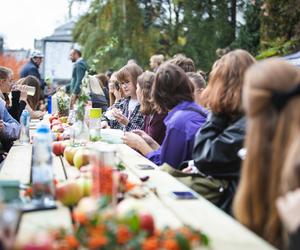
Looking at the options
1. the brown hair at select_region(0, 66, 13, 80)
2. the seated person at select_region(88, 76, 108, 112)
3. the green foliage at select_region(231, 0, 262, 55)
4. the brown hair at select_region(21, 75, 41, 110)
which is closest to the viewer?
the brown hair at select_region(0, 66, 13, 80)

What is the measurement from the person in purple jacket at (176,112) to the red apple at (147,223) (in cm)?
182

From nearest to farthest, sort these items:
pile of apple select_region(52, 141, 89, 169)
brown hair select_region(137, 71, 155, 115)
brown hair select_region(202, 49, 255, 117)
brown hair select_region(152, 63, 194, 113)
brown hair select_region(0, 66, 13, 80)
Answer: brown hair select_region(202, 49, 255, 117) → pile of apple select_region(52, 141, 89, 169) → brown hair select_region(152, 63, 194, 113) → brown hair select_region(137, 71, 155, 115) → brown hair select_region(0, 66, 13, 80)

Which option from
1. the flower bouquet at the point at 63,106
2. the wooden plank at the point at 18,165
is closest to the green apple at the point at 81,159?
the wooden plank at the point at 18,165

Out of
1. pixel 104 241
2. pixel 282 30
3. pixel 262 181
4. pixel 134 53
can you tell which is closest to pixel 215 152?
pixel 262 181

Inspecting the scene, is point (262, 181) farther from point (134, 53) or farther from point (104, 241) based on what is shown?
point (134, 53)

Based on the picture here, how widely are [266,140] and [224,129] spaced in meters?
1.14

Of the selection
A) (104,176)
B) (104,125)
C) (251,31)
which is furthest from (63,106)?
(251,31)

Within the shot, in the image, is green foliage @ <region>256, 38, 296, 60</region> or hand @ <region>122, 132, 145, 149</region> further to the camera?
green foliage @ <region>256, 38, 296, 60</region>

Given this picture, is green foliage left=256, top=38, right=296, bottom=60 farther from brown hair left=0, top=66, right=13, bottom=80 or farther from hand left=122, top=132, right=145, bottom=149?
hand left=122, top=132, right=145, bottom=149

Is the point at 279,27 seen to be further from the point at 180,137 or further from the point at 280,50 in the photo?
the point at 180,137

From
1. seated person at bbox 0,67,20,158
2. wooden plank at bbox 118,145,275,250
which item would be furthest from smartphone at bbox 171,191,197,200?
seated person at bbox 0,67,20,158

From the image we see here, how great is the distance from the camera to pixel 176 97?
376 centimetres

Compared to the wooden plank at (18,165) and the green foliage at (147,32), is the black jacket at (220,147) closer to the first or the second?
the wooden plank at (18,165)

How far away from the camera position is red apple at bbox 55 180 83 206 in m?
2.24
